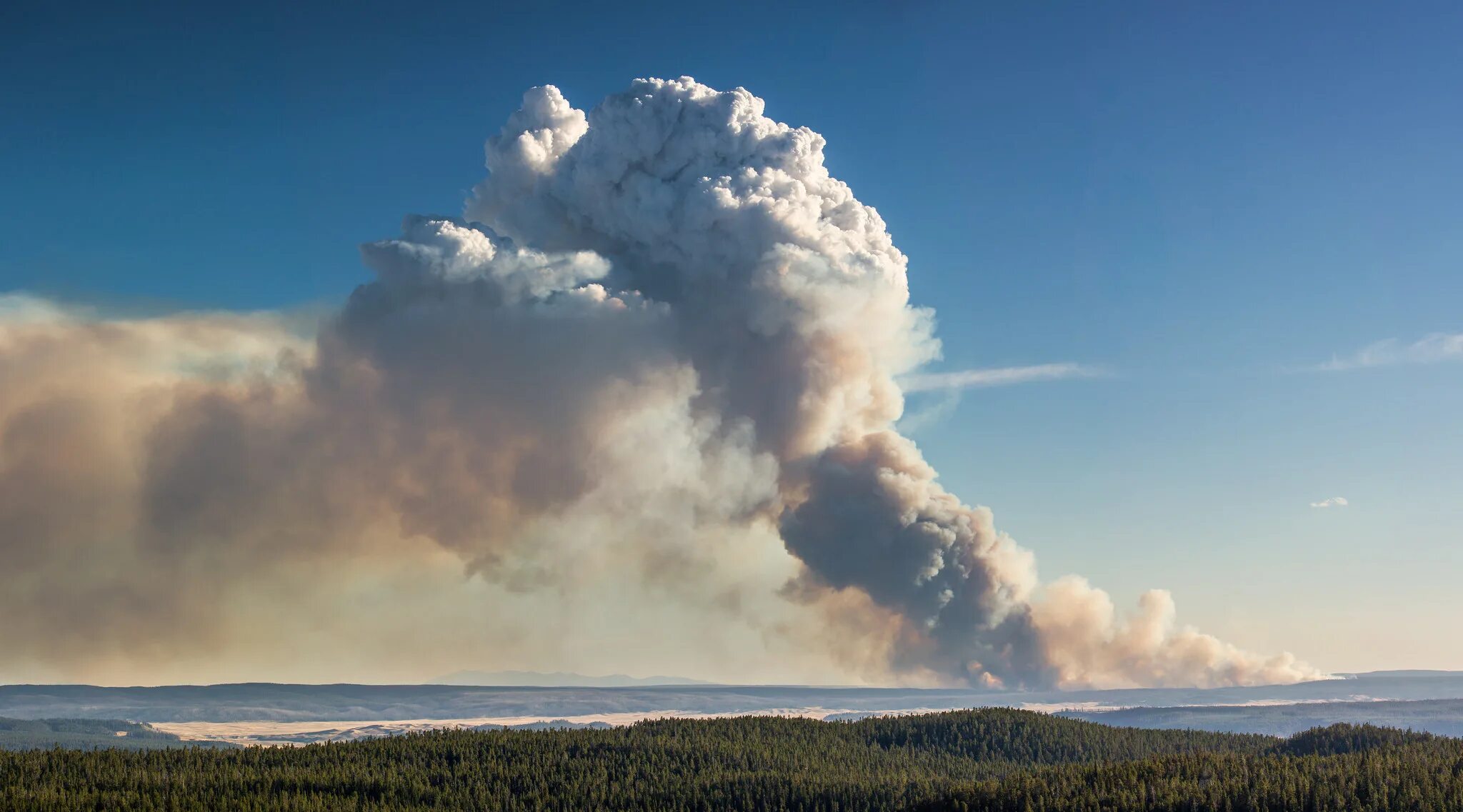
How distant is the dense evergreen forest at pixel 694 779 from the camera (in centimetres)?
13025

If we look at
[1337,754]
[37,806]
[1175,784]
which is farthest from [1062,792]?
[37,806]

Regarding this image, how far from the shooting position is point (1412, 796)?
12406cm

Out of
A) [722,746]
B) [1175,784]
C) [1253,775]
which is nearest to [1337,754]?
[1253,775]

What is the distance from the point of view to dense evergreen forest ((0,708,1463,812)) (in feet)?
427

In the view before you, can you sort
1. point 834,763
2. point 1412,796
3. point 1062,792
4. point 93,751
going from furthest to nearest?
point 834,763, point 93,751, point 1062,792, point 1412,796

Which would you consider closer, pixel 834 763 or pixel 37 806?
pixel 37 806

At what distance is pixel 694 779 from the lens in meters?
178

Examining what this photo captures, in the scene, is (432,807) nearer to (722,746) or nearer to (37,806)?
(37,806)

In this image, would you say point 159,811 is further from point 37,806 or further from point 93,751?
point 93,751

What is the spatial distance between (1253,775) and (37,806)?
136813 mm

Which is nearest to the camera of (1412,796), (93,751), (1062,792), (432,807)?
(1412,796)

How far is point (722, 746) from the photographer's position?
199625mm

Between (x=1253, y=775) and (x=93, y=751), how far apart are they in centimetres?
16202

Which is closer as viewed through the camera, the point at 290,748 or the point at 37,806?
the point at 37,806
